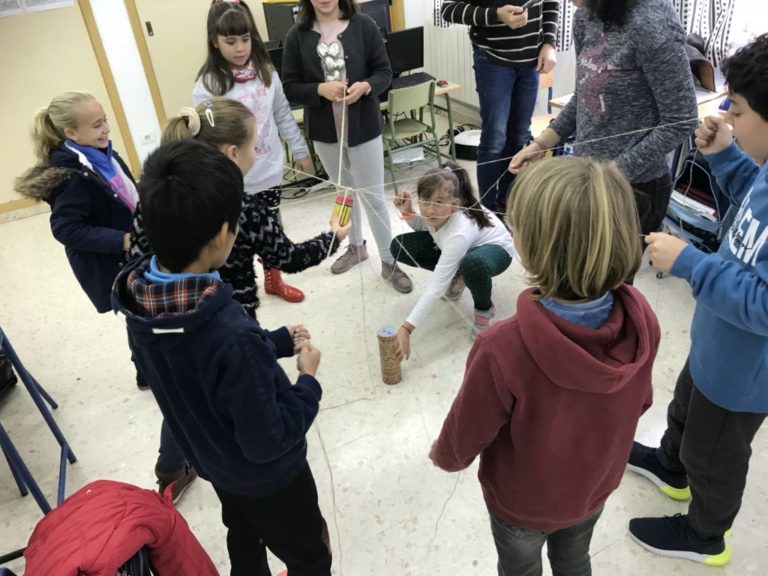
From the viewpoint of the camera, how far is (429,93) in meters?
3.87

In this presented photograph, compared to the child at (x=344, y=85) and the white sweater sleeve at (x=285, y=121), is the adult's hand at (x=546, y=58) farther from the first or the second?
the white sweater sleeve at (x=285, y=121)

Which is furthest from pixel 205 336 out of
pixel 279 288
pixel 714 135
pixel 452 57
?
pixel 452 57

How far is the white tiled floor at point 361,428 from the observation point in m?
1.60

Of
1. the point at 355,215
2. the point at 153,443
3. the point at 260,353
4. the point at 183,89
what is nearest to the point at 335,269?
the point at 355,215

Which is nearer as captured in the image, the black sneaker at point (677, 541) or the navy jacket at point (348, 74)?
the black sneaker at point (677, 541)

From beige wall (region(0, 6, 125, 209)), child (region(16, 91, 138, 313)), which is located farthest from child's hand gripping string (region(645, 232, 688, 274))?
beige wall (region(0, 6, 125, 209))

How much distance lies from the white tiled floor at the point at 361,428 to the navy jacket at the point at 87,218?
0.63m

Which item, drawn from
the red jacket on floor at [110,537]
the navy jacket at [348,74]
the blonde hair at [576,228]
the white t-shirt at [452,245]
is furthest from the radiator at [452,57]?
the red jacket on floor at [110,537]

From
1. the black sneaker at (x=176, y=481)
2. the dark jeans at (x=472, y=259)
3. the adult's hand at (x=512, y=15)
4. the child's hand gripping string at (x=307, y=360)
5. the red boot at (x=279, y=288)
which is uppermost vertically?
the adult's hand at (x=512, y=15)

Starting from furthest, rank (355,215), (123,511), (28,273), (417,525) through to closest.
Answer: (28,273)
(355,215)
(417,525)
(123,511)

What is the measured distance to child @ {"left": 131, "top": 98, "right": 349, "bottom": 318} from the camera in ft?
4.54

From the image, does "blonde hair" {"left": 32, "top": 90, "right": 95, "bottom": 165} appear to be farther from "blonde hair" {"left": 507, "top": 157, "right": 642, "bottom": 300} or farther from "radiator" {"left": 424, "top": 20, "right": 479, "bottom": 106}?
"radiator" {"left": 424, "top": 20, "right": 479, "bottom": 106}

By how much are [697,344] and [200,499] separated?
1.51 metres

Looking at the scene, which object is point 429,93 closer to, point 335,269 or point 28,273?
point 335,269
